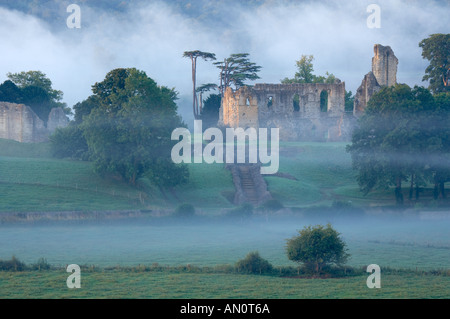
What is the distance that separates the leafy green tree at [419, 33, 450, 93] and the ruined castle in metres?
5.35

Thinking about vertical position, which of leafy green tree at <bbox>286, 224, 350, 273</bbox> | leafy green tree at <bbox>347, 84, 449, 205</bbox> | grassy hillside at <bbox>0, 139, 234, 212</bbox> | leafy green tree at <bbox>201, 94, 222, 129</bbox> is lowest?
leafy green tree at <bbox>286, 224, 350, 273</bbox>

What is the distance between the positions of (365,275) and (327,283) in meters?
1.99

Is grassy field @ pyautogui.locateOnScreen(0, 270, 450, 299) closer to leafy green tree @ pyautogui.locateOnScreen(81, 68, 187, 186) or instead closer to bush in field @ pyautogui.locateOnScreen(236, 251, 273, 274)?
bush in field @ pyautogui.locateOnScreen(236, 251, 273, 274)

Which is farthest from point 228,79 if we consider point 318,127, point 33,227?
point 33,227

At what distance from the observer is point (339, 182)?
161ft

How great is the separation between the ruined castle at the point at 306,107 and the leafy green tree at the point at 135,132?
973 inches

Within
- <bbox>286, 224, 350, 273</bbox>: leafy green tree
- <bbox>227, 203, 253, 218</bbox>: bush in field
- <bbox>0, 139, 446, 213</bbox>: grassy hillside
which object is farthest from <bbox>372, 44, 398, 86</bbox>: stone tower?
<bbox>286, 224, 350, 273</bbox>: leafy green tree

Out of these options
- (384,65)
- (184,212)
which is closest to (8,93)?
(384,65)

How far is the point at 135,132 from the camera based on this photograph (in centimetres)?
4141

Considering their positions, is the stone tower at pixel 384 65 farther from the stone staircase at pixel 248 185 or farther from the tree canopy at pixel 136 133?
the tree canopy at pixel 136 133

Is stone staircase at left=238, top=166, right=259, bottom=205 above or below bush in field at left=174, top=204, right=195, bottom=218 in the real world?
above

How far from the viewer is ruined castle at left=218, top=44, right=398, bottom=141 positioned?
67688 millimetres
